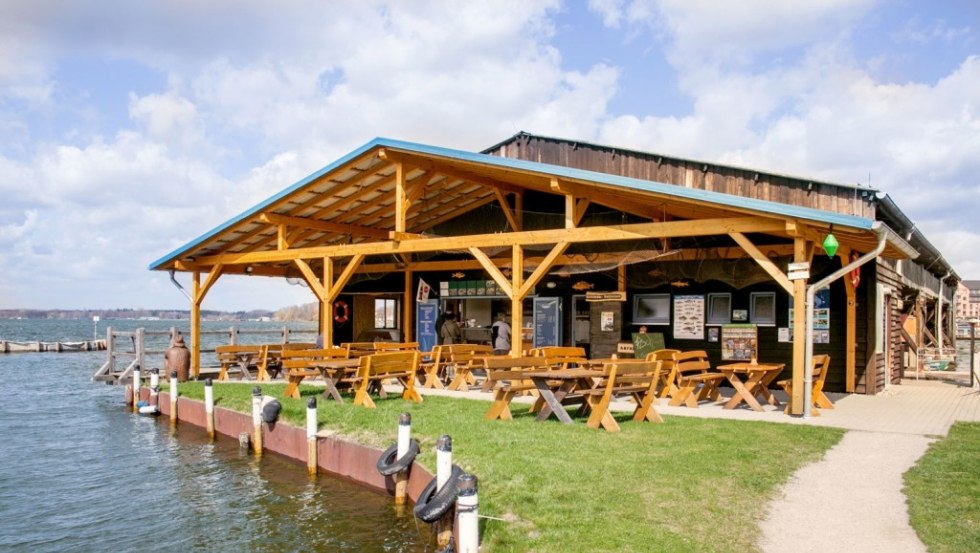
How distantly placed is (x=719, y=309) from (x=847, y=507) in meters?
8.85

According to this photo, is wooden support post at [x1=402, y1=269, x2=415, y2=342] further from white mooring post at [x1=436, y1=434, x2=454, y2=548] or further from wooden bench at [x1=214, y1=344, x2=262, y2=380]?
white mooring post at [x1=436, y1=434, x2=454, y2=548]

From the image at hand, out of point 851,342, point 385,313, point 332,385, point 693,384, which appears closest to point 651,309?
point 851,342

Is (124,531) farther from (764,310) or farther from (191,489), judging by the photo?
(764,310)

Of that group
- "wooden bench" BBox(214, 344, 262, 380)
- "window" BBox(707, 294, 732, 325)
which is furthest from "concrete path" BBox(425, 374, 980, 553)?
"wooden bench" BBox(214, 344, 262, 380)

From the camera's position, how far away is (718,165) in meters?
15.7

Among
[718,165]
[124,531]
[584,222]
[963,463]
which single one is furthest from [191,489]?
[718,165]

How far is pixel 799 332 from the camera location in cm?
937

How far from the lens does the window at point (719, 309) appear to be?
1402 cm

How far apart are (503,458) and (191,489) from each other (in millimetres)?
4162

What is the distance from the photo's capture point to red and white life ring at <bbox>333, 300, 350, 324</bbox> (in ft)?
66.2

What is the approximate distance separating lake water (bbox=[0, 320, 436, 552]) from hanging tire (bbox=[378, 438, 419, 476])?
0.43 metres

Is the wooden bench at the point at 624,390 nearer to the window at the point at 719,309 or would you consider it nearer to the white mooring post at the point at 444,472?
the white mooring post at the point at 444,472

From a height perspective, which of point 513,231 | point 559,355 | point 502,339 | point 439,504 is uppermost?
point 513,231

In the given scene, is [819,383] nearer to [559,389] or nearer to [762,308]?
[762,308]
